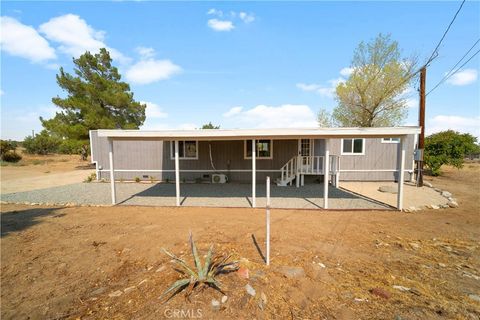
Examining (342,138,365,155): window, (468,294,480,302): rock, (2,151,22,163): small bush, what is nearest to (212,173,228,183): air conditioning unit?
(342,138,365,155): window

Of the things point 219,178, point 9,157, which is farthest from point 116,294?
point 9,157

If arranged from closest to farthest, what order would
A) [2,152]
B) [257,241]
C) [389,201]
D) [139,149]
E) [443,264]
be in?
[443,264], [257,241], [389,201], [139,149], [2,152]

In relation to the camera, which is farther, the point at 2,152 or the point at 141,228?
the point at 2,152

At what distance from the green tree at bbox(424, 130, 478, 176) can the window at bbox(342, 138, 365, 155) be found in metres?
6.89

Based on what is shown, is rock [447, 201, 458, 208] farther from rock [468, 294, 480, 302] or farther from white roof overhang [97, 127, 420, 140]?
rock [468, 294, 480, 302]

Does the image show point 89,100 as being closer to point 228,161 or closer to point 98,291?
point 228,161

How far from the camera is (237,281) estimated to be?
2.82m

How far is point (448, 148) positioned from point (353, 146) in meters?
7.58

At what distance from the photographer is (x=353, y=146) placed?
11320 mm

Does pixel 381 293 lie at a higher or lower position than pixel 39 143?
lower

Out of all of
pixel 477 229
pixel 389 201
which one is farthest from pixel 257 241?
pixel 389 201

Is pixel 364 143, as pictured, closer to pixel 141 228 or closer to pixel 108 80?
pixel 141 228

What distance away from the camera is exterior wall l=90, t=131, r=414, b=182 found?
10830 mm

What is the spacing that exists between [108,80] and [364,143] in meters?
21.1
